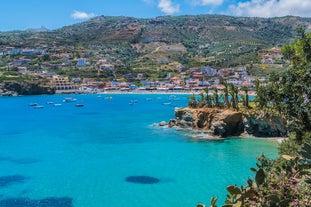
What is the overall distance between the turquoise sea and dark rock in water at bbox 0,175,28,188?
0.07 m

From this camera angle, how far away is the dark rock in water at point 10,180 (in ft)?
96.0

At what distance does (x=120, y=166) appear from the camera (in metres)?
34.5

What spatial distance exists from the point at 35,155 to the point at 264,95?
96.7ft

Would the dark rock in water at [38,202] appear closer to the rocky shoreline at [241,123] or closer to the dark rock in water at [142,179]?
the dark rock in water at [142,179]

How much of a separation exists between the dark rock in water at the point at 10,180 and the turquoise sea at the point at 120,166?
7 cm

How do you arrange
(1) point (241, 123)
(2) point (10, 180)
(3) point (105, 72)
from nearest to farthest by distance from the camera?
1. (2) point (10, 180)
2. (1) point (241, 123)
3. (3) point (105, 72)

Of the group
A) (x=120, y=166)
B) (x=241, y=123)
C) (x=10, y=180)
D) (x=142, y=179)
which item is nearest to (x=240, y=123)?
(x=241, y=123)

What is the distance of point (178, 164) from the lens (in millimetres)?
34500

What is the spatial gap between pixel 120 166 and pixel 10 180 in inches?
386

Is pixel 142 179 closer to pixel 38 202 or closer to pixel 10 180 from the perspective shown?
pixel 38 202

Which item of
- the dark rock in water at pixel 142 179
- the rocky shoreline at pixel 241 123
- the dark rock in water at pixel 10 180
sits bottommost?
the dark rock in water at pixel 10 180

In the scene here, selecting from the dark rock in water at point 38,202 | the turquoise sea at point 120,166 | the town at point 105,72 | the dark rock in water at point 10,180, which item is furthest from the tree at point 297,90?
the town at point 105,72

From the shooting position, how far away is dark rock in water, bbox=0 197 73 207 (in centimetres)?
2382

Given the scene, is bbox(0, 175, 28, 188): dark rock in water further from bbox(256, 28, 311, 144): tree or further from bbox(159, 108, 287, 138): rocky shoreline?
bbox(159, 108, 287, 138): rocky shoreline
